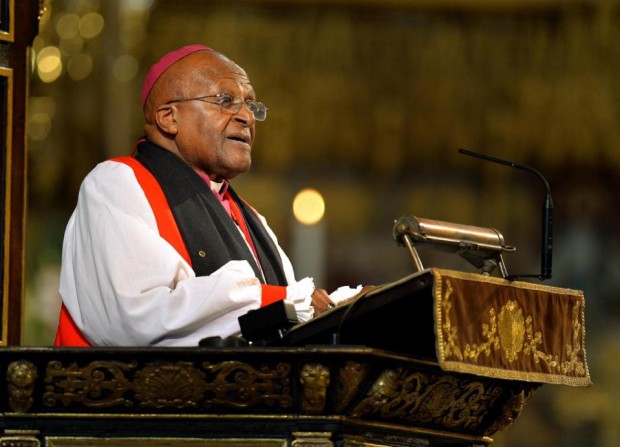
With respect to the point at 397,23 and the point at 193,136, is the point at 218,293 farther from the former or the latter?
the point at 397,23

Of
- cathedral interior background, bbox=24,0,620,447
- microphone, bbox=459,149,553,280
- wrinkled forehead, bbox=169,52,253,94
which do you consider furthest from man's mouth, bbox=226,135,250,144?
cathedral interior background, bbox=24,0,620,447

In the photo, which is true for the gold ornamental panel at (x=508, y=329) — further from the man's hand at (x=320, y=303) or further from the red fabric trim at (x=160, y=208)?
the red fabric trim at (x=160, y=208)

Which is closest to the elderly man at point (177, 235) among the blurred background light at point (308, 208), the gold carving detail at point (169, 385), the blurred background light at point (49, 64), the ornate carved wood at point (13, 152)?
the gold carving detail at point (169, 385)

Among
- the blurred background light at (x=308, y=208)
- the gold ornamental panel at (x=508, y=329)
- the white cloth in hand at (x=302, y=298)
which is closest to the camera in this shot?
the gold ornamental panel at (x=508, y=329)

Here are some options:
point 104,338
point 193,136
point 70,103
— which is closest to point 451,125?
point 70,103

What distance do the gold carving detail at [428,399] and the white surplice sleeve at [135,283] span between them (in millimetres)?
383

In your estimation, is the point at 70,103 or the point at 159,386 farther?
the point at 70,103

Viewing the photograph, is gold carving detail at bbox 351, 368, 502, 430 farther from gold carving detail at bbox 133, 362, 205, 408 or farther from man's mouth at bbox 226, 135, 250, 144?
man's mouth at bbox 226, 135, 250, 144

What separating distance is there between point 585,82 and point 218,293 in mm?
5154

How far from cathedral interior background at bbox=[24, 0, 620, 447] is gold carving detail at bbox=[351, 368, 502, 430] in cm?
436

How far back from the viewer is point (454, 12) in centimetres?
829

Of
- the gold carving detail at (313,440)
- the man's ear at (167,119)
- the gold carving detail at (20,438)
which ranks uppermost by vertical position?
the man's ear at (167,119)

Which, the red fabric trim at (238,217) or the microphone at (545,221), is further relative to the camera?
the red fabric trim at (238,217)

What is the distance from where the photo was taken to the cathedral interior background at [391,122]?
→ 7.80m
